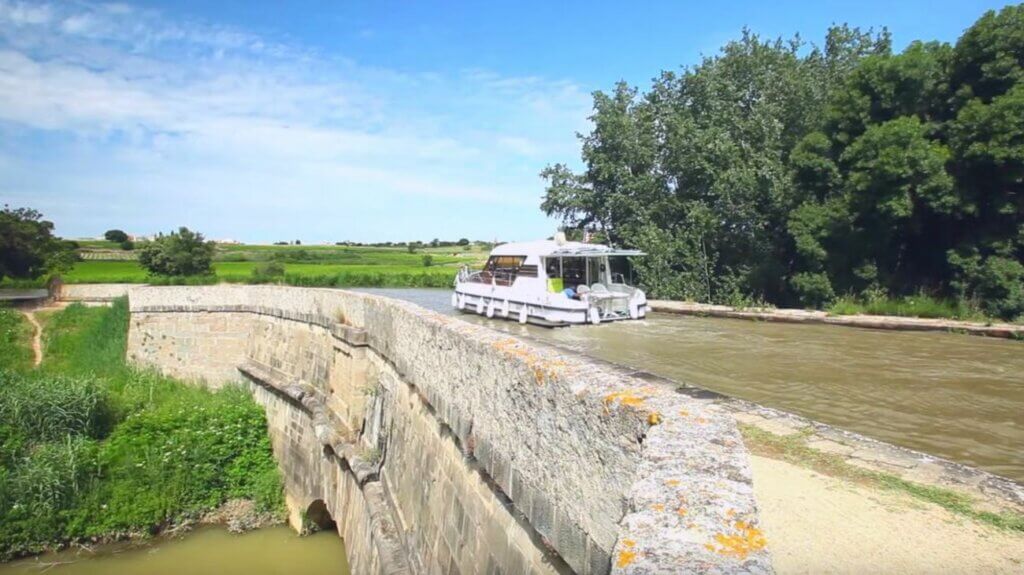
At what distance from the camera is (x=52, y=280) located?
22.8 metres

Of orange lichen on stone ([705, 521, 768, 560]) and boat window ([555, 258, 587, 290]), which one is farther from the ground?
boat window ([555, 258, 587, 290])

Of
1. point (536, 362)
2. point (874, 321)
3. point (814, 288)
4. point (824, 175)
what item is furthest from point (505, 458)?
point (824, 175)

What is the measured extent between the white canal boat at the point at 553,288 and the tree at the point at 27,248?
20038 mm

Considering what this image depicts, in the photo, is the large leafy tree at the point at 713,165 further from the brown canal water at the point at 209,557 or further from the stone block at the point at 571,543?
the stone block at the point at 571,543

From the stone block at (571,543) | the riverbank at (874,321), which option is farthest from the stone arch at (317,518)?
the riverbank at (874,321)

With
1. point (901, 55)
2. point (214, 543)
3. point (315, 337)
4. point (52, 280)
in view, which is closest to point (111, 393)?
point (214, 543)

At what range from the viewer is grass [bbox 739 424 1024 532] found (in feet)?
9.24

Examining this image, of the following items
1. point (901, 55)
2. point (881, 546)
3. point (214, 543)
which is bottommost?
point (214, 543)

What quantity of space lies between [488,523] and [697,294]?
62.5ft

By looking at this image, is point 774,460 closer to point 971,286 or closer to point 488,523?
point 488,523

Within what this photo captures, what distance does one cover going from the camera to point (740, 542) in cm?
149

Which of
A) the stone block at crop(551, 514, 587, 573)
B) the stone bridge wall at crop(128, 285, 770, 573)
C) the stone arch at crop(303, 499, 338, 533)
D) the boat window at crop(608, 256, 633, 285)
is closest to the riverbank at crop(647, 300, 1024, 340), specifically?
the boat window at crop(608, 256, 633, 285)

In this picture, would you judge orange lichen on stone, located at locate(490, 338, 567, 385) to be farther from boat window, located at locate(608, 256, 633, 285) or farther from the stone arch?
boat window, located at locate(608, 256, 633, 285)

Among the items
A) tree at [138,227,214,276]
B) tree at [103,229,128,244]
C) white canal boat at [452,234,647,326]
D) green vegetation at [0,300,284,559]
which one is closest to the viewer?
green vegetation at [0,300,284,559]
